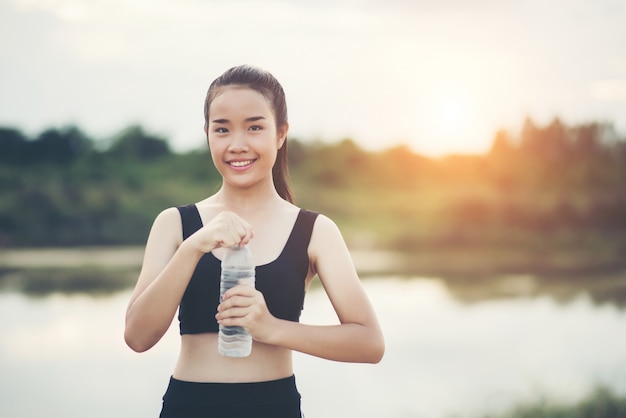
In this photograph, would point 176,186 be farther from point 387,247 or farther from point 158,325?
point 158,325

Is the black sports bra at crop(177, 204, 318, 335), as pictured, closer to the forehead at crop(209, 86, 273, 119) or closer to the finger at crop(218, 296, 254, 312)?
the finger at crop(218, 296, 254, 312)

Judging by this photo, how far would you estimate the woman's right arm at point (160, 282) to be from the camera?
148cm

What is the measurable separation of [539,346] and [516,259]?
8.34 m

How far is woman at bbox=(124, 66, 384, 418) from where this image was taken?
59.9 inches

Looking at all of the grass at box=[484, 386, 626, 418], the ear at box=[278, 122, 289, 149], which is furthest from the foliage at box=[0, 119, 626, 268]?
the ear at box=[278, 122, 289, 149]

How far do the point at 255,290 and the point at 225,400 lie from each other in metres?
0.28

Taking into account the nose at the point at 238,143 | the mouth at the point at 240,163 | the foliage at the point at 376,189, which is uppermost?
the foliage at the point at 376,189

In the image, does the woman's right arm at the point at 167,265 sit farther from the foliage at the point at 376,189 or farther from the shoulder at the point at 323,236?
the foliage at the point at 376,189

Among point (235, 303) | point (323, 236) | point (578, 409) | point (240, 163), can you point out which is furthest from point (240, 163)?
point (578, 409)

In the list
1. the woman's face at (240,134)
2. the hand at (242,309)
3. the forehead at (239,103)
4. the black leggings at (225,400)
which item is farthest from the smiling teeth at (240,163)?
the black leggings at (225,400)

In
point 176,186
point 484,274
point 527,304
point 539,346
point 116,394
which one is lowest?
point 116,394

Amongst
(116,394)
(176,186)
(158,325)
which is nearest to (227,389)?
(158,325)

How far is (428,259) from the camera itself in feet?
62.8

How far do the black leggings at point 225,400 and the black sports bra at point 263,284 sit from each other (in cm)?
13
